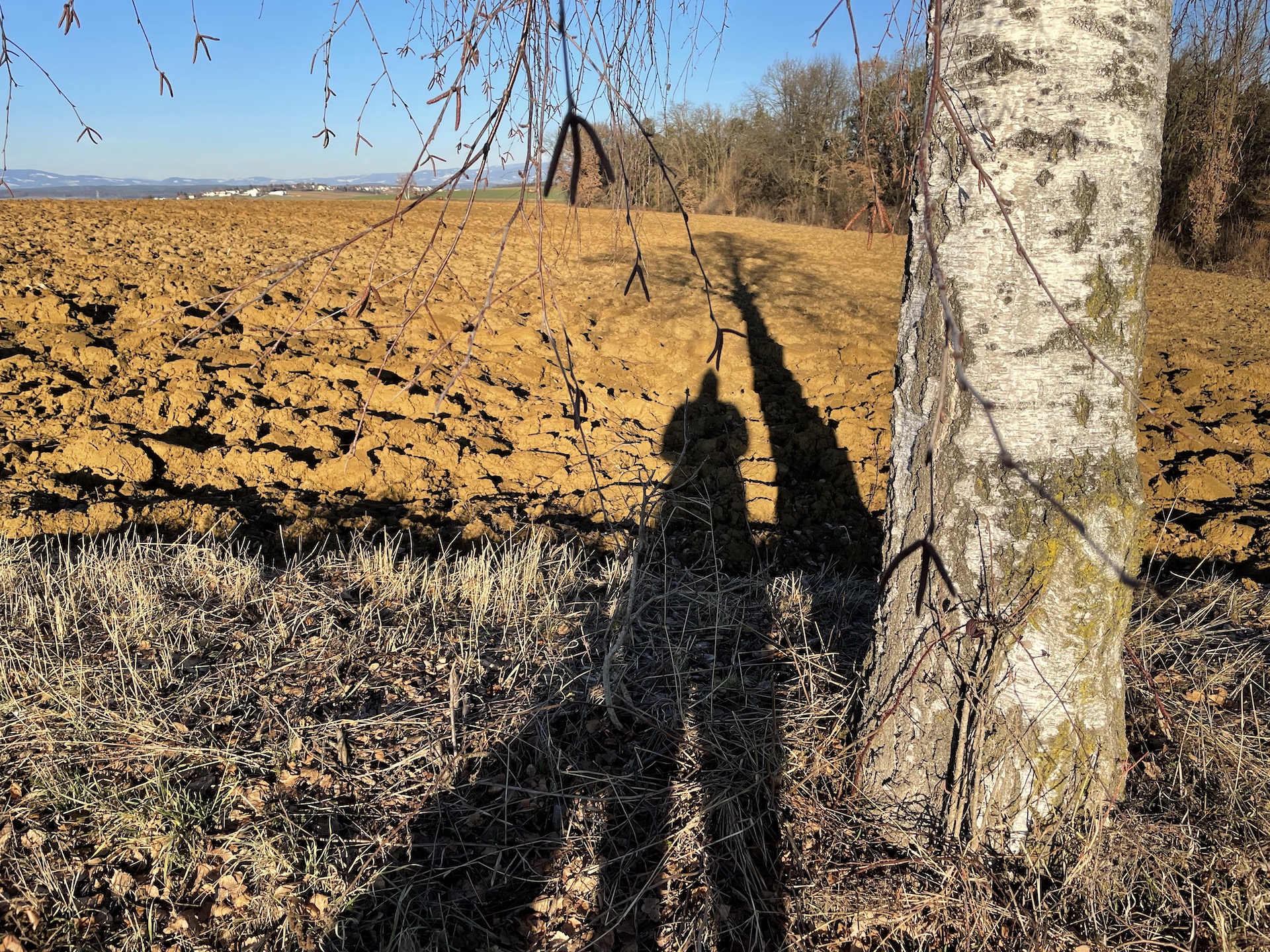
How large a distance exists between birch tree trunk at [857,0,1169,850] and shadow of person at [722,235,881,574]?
7.81ft

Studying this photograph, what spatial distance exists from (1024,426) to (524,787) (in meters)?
1.63

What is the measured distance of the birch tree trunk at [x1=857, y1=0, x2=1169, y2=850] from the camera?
1653 millimetres

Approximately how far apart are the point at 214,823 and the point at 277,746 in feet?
0.93

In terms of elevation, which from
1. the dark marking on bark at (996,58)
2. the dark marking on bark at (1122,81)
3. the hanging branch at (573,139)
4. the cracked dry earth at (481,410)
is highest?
the dark marking on bark at (996,58)

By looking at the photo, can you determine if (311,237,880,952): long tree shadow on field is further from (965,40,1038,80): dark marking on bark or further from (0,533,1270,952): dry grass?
(965,40,1038,80): dark marking on bark

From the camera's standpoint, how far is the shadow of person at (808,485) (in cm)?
462

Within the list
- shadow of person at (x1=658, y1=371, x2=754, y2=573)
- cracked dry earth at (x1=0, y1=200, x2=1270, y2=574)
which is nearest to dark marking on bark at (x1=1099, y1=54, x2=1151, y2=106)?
cracked dry earth at (x1=0, y1=200, x2=1270, y2=574)

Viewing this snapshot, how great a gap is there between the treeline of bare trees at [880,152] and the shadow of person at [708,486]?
1.62 m

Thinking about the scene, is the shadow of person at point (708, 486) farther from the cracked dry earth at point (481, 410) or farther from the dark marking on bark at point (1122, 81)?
the dark marking on bark at point (1122, 81)

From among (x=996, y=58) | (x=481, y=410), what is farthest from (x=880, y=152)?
(x=481, y=410)

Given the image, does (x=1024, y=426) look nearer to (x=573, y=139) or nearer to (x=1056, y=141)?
(x=1056, y=141)

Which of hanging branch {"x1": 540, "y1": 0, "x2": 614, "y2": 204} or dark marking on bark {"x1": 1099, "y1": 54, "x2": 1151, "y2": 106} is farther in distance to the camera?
dark marking on bark {"x1": 1099, "y1": 54, "x2": 1151, "y2": 106}

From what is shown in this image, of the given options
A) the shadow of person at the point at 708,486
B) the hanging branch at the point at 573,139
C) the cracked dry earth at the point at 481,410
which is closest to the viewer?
the hanging branch at the point at 573,139

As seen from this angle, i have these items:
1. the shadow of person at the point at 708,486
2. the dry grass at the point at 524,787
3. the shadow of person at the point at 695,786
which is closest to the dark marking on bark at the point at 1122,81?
the shadow of person at the point at 695,786
